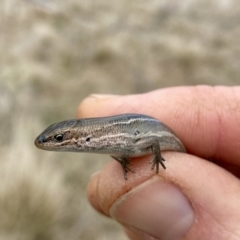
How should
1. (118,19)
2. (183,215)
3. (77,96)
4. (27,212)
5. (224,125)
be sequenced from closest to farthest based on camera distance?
1. (183,215)
2. (224,125)
3. (27,212)
4. (77,96)
5. (118,19)

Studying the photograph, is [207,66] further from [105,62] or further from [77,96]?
[77,96]

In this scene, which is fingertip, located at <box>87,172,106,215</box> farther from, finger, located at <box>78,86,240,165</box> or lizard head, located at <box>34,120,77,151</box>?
lizard head, located at <box>34,120,77,151</box>

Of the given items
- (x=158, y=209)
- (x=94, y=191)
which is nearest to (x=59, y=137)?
(x=158, y=209)

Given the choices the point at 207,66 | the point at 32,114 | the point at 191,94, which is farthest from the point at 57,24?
the point at 191,94

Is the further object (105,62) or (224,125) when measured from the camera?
(105,62)

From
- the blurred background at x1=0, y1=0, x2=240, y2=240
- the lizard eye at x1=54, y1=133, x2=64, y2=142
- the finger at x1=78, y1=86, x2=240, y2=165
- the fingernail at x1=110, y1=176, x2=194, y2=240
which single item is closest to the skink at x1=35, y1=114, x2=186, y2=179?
the lizard eye at x1=54, y1=133, x2=64, y2=142

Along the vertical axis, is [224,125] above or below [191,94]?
below
